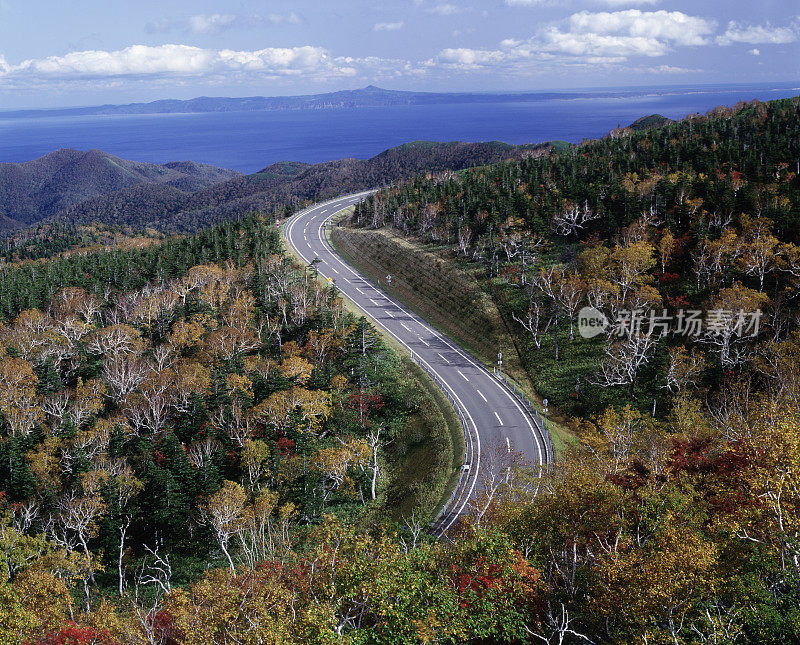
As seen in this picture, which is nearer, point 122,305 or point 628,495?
point 628,495

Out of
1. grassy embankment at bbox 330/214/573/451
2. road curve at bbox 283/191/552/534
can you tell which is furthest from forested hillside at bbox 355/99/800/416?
road curve at bbox 283/191/552/534

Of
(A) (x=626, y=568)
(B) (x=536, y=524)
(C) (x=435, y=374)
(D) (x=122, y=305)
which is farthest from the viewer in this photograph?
(D) (x=122, y=305)

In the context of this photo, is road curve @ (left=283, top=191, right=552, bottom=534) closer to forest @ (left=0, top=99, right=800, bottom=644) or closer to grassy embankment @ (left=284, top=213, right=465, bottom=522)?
grassy embankment @ (left=284, top=213, right=465, bottom=522)

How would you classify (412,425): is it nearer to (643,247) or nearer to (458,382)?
(458,382)

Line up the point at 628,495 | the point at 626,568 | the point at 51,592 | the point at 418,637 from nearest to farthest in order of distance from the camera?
1. the point at 418,637
2. the point at 626,568
3. the point at 628,495
4. the point at 51,592

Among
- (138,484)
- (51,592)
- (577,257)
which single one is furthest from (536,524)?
(577,257)

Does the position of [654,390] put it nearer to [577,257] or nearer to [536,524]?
[577,257]

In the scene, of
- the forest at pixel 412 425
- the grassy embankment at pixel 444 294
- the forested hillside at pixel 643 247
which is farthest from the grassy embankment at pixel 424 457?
the forested hillside at pixel 643 247

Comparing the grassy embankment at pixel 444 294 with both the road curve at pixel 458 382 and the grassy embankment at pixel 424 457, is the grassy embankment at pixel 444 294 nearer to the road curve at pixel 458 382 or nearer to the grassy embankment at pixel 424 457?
the road curve at pixel 458 382
